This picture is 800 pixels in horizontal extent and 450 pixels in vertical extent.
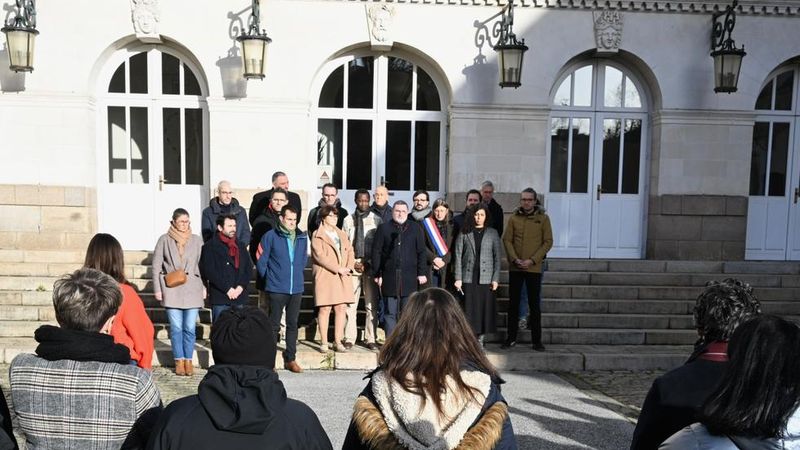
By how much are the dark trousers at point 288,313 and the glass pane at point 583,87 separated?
261 inches

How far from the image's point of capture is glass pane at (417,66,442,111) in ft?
35.4

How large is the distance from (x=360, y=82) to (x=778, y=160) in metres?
7.89

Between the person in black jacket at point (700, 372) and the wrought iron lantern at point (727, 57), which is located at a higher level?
the wrought iron lantern at point (727, 57)

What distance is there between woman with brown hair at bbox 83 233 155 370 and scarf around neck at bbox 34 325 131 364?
143cm

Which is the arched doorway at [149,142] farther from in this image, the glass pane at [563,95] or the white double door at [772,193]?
the white double door at [772,193]

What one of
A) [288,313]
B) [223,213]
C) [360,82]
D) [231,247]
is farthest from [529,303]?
[360,82]

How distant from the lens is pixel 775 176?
36.8ft

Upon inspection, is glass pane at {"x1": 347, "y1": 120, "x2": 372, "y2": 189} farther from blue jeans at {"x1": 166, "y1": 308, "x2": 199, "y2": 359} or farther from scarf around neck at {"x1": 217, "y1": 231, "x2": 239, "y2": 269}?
blue jeans at {"x1": 166, "y1": 308, "x2": 199, "y2": 359}

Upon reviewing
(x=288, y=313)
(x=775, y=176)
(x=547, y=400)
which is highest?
(x=775, y=176)

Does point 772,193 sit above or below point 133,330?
above

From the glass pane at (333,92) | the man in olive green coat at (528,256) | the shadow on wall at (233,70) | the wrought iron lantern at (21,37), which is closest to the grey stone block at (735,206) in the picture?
the man in olive green coat at (528,256)

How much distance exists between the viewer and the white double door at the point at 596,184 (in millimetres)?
11016

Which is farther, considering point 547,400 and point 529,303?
point 529,303

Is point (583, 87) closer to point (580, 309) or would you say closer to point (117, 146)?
point (580, 309)
